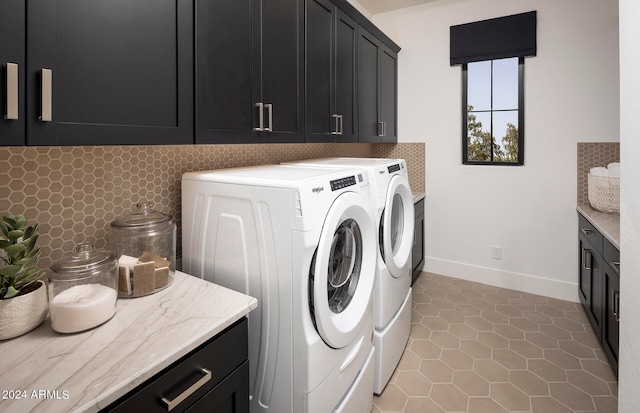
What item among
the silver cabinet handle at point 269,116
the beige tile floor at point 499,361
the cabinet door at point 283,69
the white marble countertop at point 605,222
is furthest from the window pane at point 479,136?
the silver cabinet handle at point 269,116

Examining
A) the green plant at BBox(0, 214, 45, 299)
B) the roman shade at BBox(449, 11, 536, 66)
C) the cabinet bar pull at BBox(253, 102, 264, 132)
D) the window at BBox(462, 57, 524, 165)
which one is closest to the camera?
the green plant at BBox(0, 214, 45, 299)

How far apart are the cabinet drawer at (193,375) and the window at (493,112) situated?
3043mm

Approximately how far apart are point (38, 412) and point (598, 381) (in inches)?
104

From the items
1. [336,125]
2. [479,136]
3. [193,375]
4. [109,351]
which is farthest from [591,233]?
[109,351]

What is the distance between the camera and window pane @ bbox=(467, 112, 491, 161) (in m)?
3.47

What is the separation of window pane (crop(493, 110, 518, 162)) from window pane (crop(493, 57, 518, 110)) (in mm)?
82

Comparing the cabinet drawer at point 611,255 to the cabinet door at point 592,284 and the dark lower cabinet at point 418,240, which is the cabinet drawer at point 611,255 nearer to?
the cabinet door at point 592,284

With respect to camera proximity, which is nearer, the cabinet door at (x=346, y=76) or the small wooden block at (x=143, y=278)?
the small wooden block at (x=143, y=278)

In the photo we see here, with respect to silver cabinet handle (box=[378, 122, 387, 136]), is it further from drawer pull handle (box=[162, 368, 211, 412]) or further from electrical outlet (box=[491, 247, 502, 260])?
drawer pull handle (box=[162, 368, 211, 412])

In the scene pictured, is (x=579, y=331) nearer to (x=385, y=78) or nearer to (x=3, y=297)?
(x=385, y=78)

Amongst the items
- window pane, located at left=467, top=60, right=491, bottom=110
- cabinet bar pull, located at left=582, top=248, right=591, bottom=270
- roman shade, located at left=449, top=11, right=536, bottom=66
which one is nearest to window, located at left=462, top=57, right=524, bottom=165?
window pane, located at left=467, top=60, right=491, bottom=110

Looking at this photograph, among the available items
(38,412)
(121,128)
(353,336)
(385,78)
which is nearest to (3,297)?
(38,412)

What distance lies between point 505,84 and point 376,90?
4.03 feet

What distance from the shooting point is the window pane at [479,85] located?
3.43m
